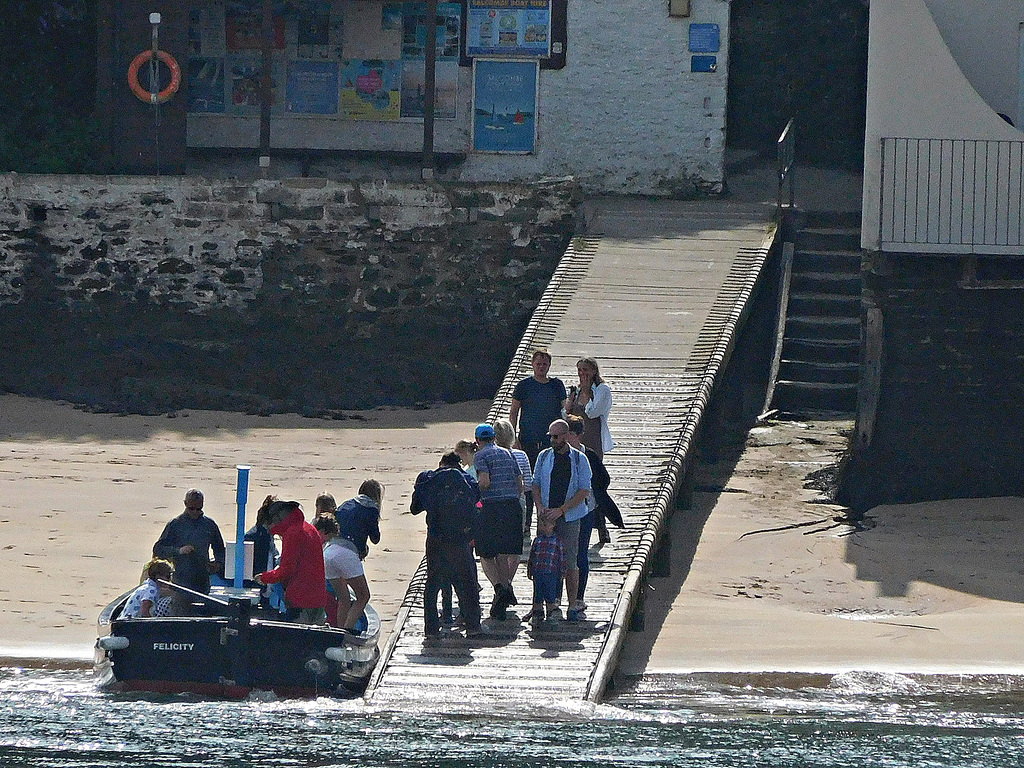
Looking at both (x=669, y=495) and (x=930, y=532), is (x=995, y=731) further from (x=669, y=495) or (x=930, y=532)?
(x=930, y=532)

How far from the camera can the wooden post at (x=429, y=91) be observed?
21156 mm

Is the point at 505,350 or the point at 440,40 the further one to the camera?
the point at 440,40

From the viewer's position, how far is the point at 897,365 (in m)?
16.3

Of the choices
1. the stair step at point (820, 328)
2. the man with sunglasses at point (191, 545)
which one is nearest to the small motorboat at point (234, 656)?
the man with sunglasses at point (191, 545)

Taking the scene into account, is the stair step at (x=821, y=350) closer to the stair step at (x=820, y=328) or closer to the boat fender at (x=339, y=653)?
the stair step at (x=820, y=328)

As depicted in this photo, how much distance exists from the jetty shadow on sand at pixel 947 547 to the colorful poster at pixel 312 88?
9.89 meters

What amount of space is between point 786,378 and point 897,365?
2080mm

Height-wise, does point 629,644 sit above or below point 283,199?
below

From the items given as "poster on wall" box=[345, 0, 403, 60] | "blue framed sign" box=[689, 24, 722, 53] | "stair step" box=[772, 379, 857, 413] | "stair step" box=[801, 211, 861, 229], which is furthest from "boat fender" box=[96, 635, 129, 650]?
"blue framed sign" box=[689, 24, 722, 53]

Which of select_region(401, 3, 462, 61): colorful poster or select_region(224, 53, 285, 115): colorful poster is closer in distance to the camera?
select_region(401, 3, 462, 61): colorful poster

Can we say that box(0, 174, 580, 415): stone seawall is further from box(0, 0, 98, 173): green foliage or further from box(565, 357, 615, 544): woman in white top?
box(565, 357, 615, 544): woman in white top

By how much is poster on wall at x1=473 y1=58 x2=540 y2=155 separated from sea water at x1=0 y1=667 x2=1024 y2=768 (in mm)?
12101

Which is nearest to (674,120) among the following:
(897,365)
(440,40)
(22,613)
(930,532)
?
(440,40)

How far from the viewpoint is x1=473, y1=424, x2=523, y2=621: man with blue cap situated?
11523 millimetres
